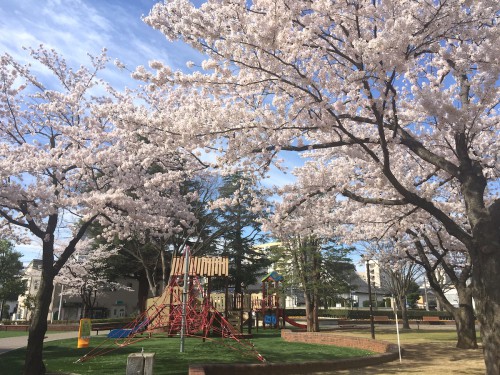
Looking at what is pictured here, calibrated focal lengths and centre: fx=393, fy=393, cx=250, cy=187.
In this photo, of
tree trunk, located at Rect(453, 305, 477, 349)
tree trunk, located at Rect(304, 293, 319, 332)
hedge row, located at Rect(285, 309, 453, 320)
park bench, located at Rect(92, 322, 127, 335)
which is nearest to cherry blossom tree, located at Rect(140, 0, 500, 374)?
tree trunk, located at Rect(453, 305, 477, 349)

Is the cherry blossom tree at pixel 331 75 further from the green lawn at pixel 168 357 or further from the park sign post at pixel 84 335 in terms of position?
the park sign post at pixel 84 335

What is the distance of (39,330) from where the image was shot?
911 cm

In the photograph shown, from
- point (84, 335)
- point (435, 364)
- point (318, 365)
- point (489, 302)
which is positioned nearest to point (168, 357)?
point (318, 365)

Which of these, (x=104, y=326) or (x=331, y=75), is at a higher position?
(x=331, y=75)

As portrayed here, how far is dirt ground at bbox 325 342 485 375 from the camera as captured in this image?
982cm

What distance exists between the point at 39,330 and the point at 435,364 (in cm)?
1050

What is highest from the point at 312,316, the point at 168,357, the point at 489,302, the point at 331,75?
the point at 331,75

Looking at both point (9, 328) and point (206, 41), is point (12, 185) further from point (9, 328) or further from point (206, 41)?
point (9, 328)

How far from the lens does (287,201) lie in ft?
Result: 40.6

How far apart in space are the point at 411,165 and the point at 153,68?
10878mm

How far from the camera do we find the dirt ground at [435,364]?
9822 millimetres

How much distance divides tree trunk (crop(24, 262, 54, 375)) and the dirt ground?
23.1 feet

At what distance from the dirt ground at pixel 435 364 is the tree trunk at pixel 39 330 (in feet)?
23.1

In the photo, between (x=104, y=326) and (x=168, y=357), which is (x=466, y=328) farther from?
(x=104, y=326)
